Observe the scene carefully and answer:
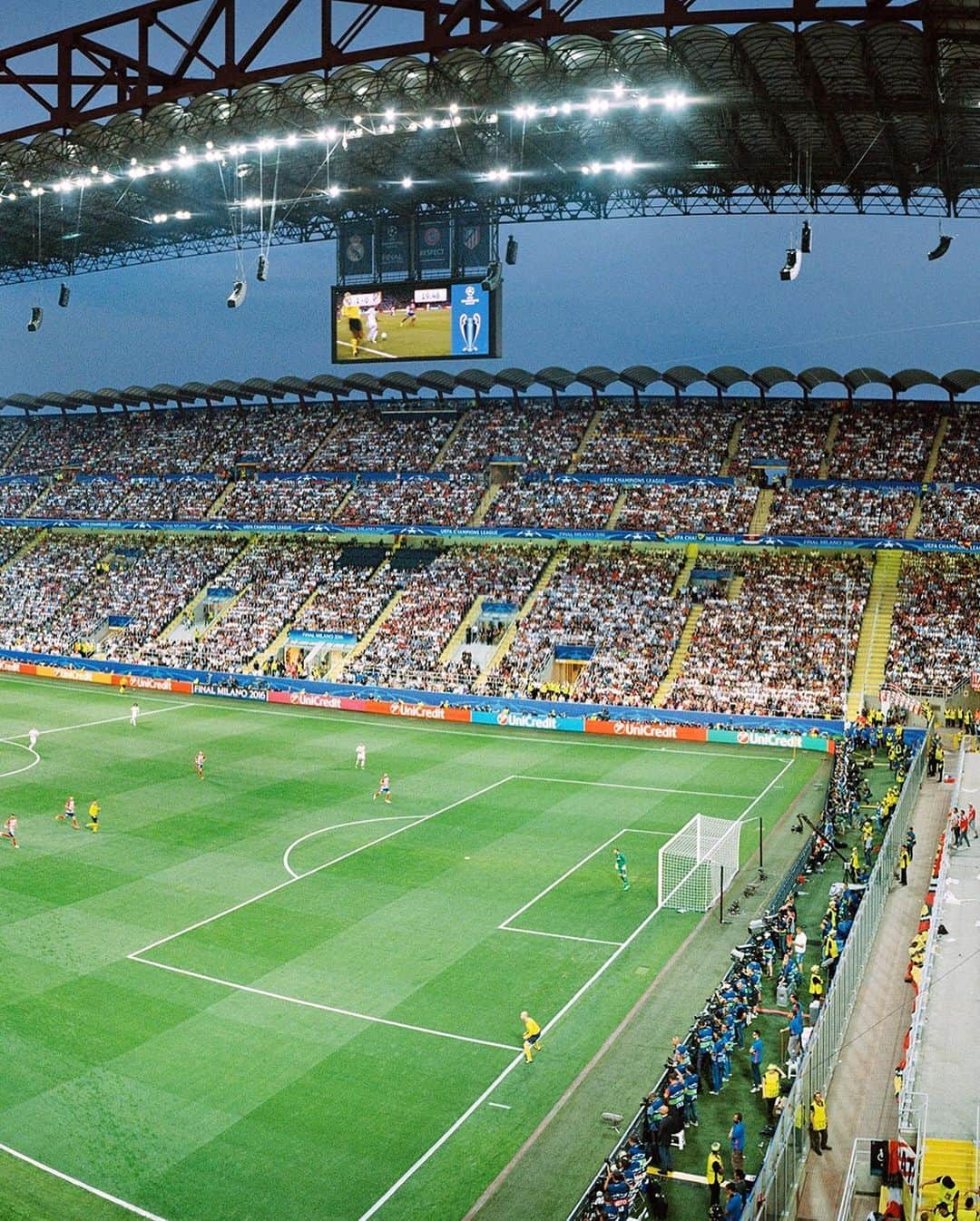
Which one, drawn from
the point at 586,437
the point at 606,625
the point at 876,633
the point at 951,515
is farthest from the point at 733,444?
the point at 876,633

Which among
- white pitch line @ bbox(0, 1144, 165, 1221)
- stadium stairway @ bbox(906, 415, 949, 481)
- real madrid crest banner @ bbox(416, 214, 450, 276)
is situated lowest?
white pitch line @ bbox(0, 1144, 165, 1221)

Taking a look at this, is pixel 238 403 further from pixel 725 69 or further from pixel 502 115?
pixel 725 69

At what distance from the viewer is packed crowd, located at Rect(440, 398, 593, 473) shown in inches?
2588

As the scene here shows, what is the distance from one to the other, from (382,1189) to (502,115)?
1196 inches

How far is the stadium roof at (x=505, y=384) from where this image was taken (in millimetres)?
58594

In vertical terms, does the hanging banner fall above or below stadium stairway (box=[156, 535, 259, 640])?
above

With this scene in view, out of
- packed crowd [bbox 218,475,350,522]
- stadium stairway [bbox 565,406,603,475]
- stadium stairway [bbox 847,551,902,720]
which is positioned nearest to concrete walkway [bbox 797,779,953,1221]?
stadium stairway [bbox 847,551,902,720]

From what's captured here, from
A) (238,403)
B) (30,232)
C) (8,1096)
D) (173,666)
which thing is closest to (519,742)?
(173,666)

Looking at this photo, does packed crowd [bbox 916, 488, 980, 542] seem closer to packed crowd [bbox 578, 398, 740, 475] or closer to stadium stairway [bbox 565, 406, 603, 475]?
packed crowd [bbox 578, 398, 740, 475]

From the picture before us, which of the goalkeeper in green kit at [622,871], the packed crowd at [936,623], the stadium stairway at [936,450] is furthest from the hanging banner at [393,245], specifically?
the goalkeeper in green kit at [622,871]

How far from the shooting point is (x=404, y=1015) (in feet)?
67.7

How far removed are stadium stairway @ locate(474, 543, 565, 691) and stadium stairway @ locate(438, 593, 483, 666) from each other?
80.4 inches

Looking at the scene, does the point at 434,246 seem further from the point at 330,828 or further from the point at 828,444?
the point at 330,828

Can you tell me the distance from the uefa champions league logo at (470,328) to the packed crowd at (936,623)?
22.0 meters
